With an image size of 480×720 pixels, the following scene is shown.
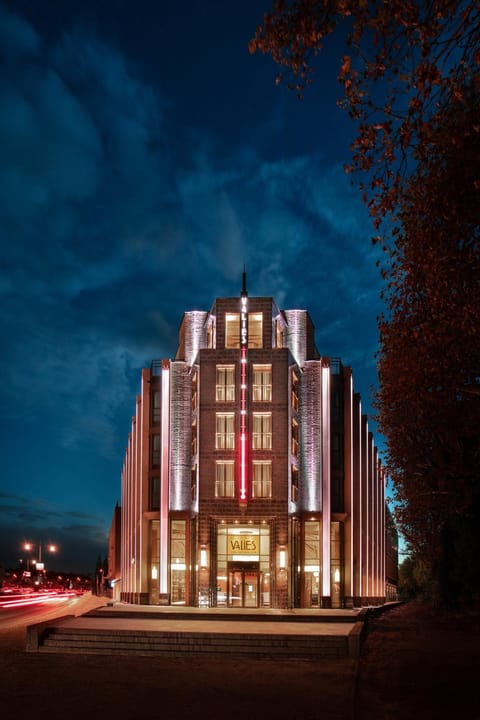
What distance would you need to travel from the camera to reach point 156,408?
196 ft

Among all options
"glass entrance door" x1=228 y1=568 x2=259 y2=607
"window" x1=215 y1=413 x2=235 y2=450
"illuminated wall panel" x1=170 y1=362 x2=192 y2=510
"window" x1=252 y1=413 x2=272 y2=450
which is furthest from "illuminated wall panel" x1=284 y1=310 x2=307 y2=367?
"glass entrance door" x1=228 y1=568 x2=259 y2=607

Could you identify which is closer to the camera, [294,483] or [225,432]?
[225,432]

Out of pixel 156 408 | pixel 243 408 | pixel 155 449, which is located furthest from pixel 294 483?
pixel 156 408

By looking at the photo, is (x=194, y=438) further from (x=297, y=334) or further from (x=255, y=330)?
(x=297, y=334)

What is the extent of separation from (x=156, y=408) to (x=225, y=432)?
937cm

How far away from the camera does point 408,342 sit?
906 inches

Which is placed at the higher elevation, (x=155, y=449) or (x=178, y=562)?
(x=155, y=449)

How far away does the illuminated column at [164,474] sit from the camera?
2055 inches

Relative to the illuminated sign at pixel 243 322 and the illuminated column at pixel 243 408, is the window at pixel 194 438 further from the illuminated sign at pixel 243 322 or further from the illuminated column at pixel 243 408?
the illuminated sign at pixel 243 322

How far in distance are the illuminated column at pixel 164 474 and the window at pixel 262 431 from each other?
6.26 m

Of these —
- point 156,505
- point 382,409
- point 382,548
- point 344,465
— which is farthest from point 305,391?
point 382,548

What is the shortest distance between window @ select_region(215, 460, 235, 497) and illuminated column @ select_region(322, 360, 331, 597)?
612cm

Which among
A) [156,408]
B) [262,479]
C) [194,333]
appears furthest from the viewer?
[156,408]

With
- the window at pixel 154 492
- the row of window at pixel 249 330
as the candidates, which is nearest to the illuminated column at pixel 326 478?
the row of window at pixel 249 330
